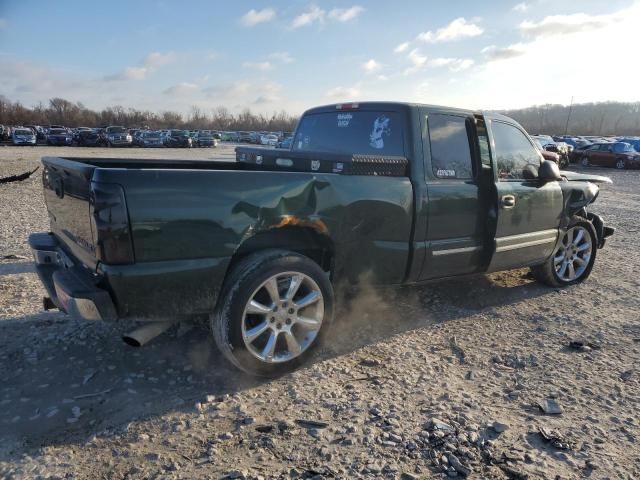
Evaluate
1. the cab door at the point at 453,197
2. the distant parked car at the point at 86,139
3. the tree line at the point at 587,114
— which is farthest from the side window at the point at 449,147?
the tree line at the point at 587,114

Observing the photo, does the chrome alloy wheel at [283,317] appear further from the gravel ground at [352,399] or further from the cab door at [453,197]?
the cab door at [453,197]

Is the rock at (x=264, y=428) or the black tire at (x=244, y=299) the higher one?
the black tire at (x=244, y=299)

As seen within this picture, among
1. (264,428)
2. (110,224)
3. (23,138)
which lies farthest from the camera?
(23,138)

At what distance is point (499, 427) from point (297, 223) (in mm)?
1785

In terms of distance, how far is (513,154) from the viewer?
4.79 m

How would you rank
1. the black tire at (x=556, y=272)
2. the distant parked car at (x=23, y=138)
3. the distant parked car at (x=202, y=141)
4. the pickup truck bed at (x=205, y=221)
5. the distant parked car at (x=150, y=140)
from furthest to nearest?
the distant parked car at (x=202, y=141)
the distant parked car at (x=150, y=140)
the distant parked car at (x=23, y=138)
the black tire at (x=556, y=272)
the pickup truck bed at (x=205, y=221)

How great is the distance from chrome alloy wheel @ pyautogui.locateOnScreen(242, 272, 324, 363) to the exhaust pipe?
56cm

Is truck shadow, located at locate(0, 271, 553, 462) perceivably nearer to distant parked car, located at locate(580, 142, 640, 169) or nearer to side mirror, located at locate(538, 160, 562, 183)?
side mirror, located at locate(538, 160, 562, 183)

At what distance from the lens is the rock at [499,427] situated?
110 inches

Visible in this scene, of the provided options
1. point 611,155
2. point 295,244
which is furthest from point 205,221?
point 611,155

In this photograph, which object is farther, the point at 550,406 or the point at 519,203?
the point at 519,203

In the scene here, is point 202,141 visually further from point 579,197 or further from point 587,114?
point 587,114

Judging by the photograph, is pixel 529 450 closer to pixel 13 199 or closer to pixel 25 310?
pixel 25 310

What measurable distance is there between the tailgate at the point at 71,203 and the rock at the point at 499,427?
253 cm
